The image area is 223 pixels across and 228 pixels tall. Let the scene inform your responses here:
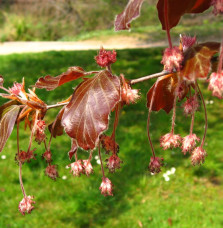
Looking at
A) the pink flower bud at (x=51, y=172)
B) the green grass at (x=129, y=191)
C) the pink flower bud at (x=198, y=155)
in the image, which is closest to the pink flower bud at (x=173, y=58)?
A: the pink flower bud at (x=198, y=155)

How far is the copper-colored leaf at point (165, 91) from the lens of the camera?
0.74 m

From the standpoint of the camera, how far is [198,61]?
0.55 m

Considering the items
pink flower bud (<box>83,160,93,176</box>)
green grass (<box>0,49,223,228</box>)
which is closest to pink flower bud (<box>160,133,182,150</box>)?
pink flower bud (<box>83,160,93,176</box>)

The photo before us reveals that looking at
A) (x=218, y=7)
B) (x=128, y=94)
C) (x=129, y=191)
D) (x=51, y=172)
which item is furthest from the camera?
(x=129, y=191)

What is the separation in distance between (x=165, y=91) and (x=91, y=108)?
0.22 metres

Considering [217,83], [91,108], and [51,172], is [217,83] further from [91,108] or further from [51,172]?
[51,172]

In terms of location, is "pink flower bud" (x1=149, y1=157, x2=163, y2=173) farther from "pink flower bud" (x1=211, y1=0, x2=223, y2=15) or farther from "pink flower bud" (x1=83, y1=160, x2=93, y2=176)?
"pink flower bud" (x1=211, y1=0, x2=223, y2=15)

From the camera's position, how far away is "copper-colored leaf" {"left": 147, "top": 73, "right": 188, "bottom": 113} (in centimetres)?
74

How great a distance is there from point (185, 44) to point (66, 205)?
256 centimetres

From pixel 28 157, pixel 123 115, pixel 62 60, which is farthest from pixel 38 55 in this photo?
pixel 28 157

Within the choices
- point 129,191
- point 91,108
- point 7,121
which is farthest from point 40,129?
point 129,191

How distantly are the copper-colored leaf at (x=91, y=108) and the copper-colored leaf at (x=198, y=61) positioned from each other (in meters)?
0.12

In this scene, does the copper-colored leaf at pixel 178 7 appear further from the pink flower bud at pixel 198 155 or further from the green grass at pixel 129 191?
the green grass at pixel 129 191

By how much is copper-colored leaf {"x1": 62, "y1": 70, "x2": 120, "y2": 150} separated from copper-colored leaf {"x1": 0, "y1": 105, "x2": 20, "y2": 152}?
154mm
